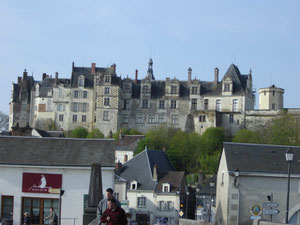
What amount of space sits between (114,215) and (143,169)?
47.5m

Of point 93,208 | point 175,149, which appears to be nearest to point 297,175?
point 93,208

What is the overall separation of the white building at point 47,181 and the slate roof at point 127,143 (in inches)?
1876

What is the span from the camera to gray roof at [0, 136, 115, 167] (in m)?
31.2

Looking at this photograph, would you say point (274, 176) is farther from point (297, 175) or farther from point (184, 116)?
point (184, 116)

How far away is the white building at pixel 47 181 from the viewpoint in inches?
1193

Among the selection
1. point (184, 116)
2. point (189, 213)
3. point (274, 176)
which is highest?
point (184, 116)

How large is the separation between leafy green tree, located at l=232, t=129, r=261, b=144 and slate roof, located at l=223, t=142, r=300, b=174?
139 ft

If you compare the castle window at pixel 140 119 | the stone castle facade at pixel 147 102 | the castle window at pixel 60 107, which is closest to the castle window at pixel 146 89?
the stone castle facade at pixel 147 102

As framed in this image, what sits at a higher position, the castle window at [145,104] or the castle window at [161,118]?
the castle window at [145,104]

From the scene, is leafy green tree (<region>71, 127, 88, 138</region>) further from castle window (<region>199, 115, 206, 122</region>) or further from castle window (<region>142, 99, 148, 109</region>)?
castle window (<region>199, 115, 206, 122</region>)

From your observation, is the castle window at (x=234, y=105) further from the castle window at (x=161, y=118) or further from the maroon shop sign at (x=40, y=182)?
the maroon shop sign at (x=40, y=182)

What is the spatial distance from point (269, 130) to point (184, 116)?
15231 mm

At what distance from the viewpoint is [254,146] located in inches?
1428

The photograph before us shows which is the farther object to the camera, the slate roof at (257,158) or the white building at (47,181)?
the slate roof at (257,158)
